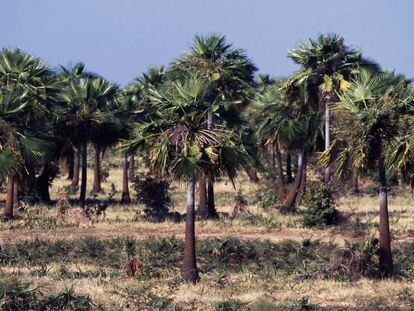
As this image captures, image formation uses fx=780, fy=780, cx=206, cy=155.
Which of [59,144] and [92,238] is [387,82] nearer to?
[92,238]

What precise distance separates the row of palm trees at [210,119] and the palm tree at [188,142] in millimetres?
30

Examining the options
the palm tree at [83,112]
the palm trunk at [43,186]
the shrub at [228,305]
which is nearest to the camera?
the shrub at [228,305]

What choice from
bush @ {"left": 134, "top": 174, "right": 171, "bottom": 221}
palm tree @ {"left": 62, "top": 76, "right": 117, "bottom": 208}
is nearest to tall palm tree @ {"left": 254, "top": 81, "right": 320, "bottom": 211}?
bush @ {"left": 134, "top": 174, "right": 171, "bottom": 221}

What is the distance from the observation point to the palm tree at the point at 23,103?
28.1 meters

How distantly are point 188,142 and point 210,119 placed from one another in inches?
39.8

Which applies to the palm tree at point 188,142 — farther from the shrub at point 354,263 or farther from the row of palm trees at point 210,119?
the shrub at point 354,263

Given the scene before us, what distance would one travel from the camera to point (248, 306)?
18781mm

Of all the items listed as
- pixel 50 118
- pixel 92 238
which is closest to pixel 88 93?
pixel 50 118

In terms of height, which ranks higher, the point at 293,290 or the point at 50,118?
the point at 50,118

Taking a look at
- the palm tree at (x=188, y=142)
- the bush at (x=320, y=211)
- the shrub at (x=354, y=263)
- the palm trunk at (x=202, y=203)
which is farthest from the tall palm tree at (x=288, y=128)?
the palm tree at (x=188, y=142)

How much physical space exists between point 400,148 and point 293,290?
15.9ft

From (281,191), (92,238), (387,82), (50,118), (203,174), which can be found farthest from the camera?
(281,191)

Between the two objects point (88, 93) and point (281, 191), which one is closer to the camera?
point (88, 93)

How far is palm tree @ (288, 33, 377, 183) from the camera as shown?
116 ft
